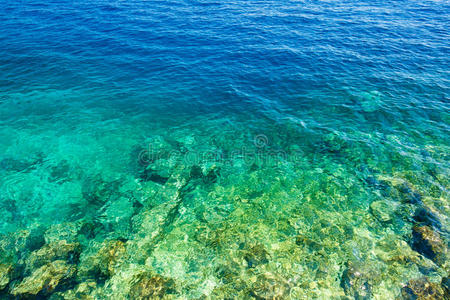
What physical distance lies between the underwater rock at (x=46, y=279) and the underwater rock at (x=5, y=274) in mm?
643

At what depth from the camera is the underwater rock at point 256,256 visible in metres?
12.7

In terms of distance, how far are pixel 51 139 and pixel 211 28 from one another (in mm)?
28110

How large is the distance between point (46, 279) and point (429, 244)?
756 inches

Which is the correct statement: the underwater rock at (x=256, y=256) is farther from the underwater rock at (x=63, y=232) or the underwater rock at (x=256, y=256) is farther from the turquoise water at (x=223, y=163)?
the underwater rock at (x=63, y=232)

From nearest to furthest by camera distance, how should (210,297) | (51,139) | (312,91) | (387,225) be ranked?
(210,297) → (387,225) → (51,139) → (312,91)

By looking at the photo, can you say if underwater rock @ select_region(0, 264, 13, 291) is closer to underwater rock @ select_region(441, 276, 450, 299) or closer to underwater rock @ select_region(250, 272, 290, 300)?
underwater rock @ select_region(250, 272, 290, 300)

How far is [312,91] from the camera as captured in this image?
2605 cm

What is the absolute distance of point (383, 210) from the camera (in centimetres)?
1505

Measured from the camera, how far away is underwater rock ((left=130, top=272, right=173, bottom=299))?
11.5m

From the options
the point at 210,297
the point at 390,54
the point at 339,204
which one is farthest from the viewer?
the point at 390,54

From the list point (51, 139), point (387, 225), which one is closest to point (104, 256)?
point (51, 139)

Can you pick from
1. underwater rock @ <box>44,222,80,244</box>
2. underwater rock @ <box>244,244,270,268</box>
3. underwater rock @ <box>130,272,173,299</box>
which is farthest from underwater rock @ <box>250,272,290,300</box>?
underwater rock @ <box>44,222,80,244</box>

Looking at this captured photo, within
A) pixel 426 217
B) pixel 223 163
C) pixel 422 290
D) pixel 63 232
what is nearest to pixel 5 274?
pixel 63 232

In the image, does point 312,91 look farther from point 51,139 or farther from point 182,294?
point 51,139
